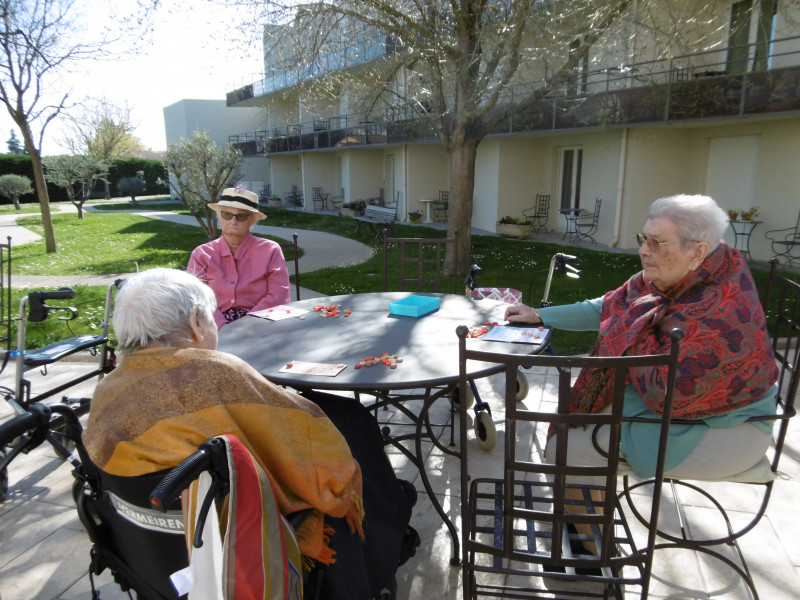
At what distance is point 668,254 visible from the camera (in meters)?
1.89

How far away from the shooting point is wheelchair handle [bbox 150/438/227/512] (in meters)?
1.01

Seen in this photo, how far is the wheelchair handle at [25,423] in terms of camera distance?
1.14 meters

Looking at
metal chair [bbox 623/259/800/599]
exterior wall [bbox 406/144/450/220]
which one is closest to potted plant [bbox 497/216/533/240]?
exterior wall [bbox 406/144/450/220]

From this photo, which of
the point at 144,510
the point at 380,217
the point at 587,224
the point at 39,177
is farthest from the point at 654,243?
the point at 39,177

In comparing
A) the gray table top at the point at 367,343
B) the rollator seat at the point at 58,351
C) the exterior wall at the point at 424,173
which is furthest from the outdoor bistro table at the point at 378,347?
the exterior wall at the point at 424,173

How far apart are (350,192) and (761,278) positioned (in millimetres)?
14323

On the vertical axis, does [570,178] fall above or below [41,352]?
above

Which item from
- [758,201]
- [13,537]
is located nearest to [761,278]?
[758,201]

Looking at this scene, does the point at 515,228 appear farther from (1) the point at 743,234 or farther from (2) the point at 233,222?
(2) the point at 233,222

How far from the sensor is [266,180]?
2791cm

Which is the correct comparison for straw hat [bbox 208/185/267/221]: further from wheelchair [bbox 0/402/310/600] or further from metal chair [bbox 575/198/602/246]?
metal chair [bbox 575/198/602/246]

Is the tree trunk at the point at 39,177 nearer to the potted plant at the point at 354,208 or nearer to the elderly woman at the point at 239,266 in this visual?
the potted plant at the point at 354,208

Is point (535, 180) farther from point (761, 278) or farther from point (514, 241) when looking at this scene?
point (761, 278)

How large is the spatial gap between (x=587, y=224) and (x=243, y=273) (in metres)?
10.2
